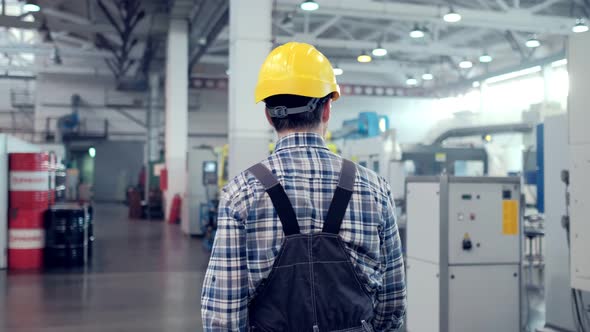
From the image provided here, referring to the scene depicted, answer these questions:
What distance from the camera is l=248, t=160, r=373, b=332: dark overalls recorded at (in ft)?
4.42

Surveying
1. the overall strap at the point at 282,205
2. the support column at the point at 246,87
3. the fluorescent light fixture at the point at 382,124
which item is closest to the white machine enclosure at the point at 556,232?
the support column at the point at 246,87

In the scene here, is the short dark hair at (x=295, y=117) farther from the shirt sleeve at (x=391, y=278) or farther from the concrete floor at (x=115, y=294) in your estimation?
the concrete floor at (x=115, y=294)

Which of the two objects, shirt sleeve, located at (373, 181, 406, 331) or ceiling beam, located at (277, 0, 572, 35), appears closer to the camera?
shirt sleeve, located at (373, 181, 406, 331)

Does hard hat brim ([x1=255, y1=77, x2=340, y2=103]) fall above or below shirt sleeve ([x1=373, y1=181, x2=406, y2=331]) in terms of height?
above

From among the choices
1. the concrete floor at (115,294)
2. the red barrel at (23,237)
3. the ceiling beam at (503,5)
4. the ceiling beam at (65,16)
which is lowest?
the concrete floor at (115,294)

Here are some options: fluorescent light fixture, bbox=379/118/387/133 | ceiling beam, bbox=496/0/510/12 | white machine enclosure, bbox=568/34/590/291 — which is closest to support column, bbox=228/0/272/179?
fluorescent light fixture, bbox=379/118/387/133

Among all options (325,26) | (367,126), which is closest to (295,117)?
(367,126)

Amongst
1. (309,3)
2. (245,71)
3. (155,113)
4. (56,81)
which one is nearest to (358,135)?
(309,3)

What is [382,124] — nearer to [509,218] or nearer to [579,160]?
[509,218]

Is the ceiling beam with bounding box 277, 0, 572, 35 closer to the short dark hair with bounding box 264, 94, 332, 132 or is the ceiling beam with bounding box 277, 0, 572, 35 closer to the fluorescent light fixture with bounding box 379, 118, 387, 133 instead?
the fluorescent light fixture with bounding box 379, 118, 387, 133

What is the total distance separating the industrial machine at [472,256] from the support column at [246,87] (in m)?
3.72

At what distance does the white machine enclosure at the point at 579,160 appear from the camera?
11.8ft

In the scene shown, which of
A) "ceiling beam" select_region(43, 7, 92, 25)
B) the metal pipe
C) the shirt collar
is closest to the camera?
the shirt collar

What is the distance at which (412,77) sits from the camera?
2156 cm
